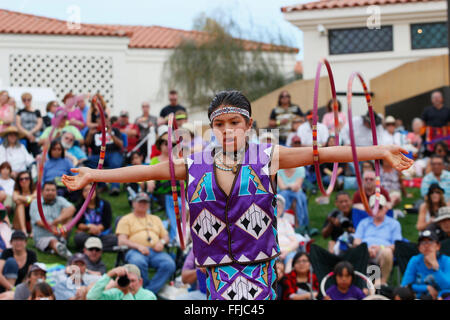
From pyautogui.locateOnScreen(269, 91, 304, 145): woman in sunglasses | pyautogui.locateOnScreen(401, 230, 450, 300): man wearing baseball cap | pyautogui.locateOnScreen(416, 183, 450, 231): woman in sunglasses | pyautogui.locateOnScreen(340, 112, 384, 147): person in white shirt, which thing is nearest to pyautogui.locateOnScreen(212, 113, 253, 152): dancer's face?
pyautogui.locateOnScreen(401, 230, 450, 300): man wearing baseball cap

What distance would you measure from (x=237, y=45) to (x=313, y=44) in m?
2.05

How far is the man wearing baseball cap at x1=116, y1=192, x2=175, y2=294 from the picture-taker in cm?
1002

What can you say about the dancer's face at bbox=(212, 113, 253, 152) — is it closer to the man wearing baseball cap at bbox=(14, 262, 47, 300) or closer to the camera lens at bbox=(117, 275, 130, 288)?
the camera lens at bbox=(117, 275, 130, 288)

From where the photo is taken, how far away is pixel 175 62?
21.2m

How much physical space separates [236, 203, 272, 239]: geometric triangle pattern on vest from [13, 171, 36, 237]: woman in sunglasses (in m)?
7.37

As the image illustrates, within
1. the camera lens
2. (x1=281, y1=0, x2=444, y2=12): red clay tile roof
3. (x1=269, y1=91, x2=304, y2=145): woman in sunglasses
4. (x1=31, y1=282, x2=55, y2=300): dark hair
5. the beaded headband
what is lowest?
(x1=31, y1=282, x2=55, y2=300): dark hair

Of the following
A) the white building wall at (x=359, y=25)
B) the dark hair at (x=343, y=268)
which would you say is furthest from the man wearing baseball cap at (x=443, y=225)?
the white building wall at (x=359, y=25)

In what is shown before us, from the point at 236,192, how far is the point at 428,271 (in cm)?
507

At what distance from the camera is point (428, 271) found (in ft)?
30.0

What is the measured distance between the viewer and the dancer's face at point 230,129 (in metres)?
4.84

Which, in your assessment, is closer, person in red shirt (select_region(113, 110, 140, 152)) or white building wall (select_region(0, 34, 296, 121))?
person in red shirt (select_region(113, 110, 140, 152))

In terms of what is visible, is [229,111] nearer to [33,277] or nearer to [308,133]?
[33,277]

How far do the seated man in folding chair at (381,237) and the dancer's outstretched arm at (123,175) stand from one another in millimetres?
5132

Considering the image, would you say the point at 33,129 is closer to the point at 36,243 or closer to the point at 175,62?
the point at 36,243
